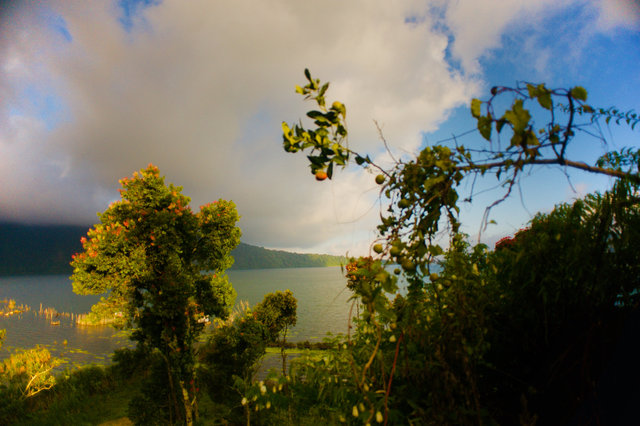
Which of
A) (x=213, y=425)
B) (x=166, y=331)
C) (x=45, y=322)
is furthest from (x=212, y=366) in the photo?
(x=45, y=322)

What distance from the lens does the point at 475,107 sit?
1.02m

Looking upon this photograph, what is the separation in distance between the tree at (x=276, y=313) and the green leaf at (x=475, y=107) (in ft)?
42.7

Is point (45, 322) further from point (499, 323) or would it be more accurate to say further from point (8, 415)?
point (499, 323)

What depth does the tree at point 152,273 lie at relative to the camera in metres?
8.34

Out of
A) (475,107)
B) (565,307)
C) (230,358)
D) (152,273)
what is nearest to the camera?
(475,107)

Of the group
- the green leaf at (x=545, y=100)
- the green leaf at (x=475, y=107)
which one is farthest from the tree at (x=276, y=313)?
the green leaf at (x=545, y=100)

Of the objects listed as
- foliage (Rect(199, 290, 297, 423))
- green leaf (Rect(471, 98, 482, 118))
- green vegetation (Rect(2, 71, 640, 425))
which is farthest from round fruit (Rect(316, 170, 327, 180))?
foliage (Rect(199, 290, 297, 423))

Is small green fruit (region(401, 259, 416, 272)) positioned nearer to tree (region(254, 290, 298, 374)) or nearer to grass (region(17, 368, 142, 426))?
tree (region(254, 290, 298, 374))

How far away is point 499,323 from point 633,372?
423 mm

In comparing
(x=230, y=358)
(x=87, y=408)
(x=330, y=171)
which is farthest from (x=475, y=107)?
(x=87, y=408)

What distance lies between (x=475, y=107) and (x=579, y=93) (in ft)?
0.98

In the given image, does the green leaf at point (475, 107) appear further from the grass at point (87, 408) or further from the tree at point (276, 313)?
the grass at point (87, 408)

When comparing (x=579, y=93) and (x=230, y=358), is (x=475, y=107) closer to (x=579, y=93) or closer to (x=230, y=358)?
(x=579, y=93)

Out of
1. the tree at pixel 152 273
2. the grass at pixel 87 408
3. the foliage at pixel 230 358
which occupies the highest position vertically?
the tree at pixel 152 273
